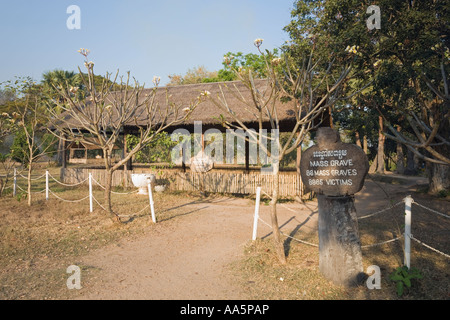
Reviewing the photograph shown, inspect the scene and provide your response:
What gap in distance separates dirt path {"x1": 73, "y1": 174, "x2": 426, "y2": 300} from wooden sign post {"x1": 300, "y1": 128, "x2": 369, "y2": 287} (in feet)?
4.68

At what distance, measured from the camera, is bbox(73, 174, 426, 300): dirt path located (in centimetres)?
442

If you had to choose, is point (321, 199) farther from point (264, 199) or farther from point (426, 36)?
point (264, 199)

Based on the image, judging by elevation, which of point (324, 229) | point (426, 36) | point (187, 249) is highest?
point (426, 36)

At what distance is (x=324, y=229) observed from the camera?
15.3 feet

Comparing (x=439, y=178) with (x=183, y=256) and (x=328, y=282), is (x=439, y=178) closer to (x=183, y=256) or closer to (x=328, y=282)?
(x=328, y=282)

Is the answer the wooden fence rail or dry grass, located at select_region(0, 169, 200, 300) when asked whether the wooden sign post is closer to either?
dry grass, located at select_region(0, 169, 200, 300)

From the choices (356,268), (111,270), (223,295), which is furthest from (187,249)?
(356,268)

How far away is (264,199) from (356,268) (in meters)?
7.44

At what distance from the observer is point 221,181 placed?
12859mm

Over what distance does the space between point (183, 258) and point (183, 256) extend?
0.37 ft

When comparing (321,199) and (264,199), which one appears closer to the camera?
(321,199)

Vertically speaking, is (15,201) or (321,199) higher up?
(321,199)

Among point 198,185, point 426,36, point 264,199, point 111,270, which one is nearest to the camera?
point 111,270

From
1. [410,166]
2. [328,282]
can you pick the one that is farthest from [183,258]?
[410,166]
